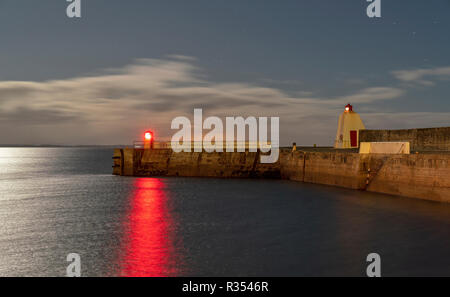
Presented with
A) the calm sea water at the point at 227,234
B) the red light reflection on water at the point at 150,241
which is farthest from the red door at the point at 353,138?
the red light reflection on water at the point at 150,241

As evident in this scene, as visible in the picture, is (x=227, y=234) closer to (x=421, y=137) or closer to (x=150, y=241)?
(x=150, y=241)

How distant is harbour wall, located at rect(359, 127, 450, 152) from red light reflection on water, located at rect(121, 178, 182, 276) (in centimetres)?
2082

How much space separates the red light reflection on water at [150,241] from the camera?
11.8 meters

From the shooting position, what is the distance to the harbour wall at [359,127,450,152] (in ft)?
98.6

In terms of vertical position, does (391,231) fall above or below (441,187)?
below

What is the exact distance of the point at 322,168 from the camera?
32.0 metres

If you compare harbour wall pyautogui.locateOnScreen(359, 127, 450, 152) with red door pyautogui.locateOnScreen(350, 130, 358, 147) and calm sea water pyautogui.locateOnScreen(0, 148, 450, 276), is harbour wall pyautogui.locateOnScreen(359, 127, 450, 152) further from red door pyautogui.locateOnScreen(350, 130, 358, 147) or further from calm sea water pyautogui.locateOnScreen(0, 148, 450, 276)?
calm sea water pyautogui.locateOnScreen(0, 148, 450, 276)

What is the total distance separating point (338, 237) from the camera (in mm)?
→ 15492

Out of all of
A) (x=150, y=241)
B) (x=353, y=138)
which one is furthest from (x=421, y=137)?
(x=150, y=241)

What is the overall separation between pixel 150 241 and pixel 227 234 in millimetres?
3158

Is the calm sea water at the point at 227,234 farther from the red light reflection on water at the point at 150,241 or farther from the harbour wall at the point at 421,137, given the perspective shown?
the harbour wall at the point at 421,137
